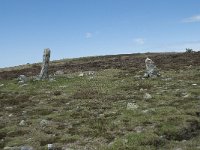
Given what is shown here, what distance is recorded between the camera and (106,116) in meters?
22.7

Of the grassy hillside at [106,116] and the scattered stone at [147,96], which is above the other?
the scattered stone at [147,96]

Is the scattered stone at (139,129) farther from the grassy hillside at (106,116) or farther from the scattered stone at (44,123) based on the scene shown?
the scattered stone at (44,123)

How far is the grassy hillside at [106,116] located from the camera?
18633mm

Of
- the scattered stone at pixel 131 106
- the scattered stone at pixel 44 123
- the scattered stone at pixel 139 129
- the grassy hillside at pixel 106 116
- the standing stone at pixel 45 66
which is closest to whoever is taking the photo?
the grassy hillside at pixel 106 116

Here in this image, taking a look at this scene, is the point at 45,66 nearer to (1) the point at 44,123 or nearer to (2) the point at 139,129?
(1) the point at 44,123

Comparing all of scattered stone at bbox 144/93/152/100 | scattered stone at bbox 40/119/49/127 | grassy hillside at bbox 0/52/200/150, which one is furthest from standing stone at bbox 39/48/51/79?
scattered stone at bbox 40/119/49/127

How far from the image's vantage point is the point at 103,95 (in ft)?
95.0

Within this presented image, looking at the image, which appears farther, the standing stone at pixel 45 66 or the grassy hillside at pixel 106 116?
the standing stone at pixel 45 66

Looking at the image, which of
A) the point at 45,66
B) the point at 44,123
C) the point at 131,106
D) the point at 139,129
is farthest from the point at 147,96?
the point at 45,66

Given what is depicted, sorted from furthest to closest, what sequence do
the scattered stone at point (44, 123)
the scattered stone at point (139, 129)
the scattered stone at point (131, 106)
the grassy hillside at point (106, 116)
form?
→ the scattered stone at point (131, 106), the scattered stone at point (44, 123), the scattered stone at point (139, 129), the grassy hillside at point (106, 116)

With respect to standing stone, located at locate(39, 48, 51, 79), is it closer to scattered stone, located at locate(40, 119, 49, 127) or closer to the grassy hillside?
the grassy hillside

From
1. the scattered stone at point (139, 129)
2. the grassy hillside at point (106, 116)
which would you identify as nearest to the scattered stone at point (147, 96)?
the grassy hillside at point (106, 116)

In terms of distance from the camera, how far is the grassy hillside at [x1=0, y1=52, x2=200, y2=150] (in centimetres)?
1863

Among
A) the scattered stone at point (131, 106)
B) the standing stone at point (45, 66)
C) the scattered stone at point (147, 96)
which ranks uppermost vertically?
the standing stone at point (45, 66)
